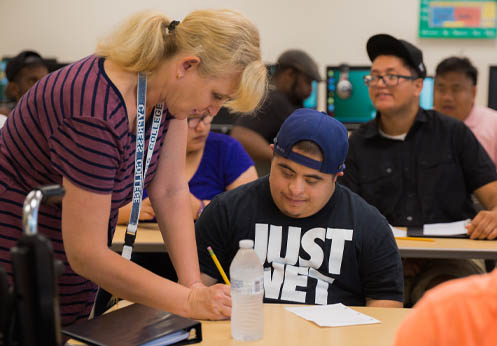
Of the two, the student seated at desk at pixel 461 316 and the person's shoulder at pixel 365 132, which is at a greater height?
the student seated at desk at pixel 461 316

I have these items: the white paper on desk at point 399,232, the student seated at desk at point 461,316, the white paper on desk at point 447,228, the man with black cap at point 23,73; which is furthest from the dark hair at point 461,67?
the student seated at desk at point 461,316

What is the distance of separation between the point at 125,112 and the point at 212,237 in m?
0.70

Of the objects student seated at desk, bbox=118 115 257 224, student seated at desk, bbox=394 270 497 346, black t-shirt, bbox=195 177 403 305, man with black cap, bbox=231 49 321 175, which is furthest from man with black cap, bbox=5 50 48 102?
student seated at desk, bbox=394 270 497 346

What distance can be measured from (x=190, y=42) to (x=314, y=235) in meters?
0.76

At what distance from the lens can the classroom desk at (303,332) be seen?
1.36m

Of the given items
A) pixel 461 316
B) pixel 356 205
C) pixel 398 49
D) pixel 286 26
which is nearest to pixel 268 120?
pixel 398 49

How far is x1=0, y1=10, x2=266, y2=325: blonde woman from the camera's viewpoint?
125cm

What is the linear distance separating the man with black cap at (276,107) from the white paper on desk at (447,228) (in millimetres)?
1312

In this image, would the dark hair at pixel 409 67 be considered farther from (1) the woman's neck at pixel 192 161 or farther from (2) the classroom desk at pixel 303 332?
(2) the classroom desk at pixel 303 332

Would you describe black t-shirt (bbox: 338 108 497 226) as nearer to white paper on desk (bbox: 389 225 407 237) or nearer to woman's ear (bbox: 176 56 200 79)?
white paper on desk (bbox: 389 225 407 237)

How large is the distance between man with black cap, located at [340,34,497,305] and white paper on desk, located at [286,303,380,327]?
1518mm

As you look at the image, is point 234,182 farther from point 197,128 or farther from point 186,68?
point 186,68

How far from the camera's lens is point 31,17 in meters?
6.21

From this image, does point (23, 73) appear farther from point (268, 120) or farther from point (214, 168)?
point (214, 168)
